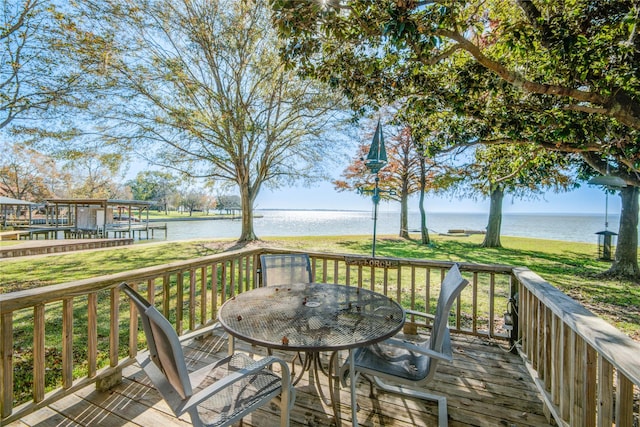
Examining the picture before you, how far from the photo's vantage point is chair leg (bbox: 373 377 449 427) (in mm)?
1981

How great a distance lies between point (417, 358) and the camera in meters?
2.04

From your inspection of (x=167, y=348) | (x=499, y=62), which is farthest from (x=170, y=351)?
(x=499, y=62)

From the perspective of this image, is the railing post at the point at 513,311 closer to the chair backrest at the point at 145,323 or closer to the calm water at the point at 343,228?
the chair backrest at the point at 145,323

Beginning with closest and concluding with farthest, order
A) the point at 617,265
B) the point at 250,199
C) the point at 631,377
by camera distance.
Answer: the point at 631,377 → the point at 617,265 → the point at 250,199

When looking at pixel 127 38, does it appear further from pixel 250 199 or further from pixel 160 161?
pixel 250 199

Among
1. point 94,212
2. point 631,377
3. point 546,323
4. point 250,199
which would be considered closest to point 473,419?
point 546,323

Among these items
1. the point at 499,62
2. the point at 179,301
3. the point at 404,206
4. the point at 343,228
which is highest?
the point at 499,62

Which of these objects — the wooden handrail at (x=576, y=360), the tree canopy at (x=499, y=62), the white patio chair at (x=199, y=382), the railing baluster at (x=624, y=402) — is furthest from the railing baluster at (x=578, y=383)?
the tree canopy at (x=499, y=62)

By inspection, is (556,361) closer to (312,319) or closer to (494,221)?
(312,319)

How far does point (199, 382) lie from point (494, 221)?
13.9 meters

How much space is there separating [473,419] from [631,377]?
136 centimetres

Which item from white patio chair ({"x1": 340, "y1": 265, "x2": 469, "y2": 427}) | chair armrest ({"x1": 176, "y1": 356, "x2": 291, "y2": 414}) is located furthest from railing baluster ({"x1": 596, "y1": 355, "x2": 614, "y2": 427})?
chair armrest ({"x1": 176, "y1": 356, "x2": 291, "y2": 414})

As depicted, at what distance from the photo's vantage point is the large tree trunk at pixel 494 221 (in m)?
12.5

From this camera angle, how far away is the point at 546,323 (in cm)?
218
